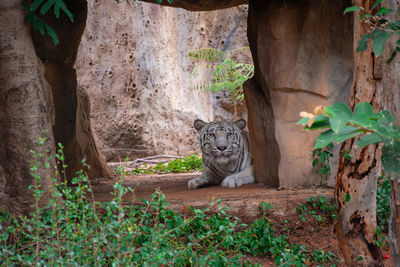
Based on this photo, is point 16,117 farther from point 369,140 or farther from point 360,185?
point 369,140

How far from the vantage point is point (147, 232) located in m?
4.12

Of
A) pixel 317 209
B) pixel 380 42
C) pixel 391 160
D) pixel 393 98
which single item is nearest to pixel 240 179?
pixel 317 209

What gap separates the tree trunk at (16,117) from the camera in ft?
14.5

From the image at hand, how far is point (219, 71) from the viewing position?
14039 mm

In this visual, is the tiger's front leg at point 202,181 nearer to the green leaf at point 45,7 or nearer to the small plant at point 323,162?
the small plant at point 323,162

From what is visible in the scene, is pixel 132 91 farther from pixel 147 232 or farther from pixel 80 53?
pixel 147 232

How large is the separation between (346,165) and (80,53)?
35.7 ft

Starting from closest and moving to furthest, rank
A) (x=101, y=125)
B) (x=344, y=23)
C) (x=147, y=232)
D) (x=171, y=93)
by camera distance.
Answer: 1. (x=147, y=232)
2. (x=344, y=23)
3. (x=101, y=125)
4. (x=171, y=93)

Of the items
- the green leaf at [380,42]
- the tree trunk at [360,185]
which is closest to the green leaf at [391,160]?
A: the green leaf at [380,42]

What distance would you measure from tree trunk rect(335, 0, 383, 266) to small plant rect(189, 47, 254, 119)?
9.94 metres

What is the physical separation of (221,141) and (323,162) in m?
1.99

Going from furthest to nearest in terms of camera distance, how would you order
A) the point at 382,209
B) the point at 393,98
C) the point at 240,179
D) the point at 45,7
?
the point at 240,179
the point at 382,209
the point at 45,7
the point at 393,98

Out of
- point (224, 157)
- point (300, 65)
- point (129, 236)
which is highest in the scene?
point (300, 65)

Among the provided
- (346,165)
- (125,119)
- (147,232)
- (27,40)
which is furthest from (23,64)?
(125,119)
